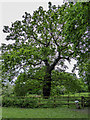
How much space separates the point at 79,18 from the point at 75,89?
10710 mm

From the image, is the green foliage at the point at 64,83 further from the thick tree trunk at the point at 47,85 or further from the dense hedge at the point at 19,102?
the dense hedge at the point at 19,102

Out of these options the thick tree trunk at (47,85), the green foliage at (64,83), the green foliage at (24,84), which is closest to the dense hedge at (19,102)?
the green foliage at (24,84)

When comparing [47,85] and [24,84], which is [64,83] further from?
[24,84]

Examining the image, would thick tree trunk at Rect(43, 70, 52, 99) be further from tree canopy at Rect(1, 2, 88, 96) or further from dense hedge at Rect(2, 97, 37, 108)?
dense hedge at Rect(2, 97, 37, 108)

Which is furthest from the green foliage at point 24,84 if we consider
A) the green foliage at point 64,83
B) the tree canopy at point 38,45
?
the green foliage at point 64,83

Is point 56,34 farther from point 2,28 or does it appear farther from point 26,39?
point 2,28

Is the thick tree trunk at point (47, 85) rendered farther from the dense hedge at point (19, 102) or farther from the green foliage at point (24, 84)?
the dense hedge at point (19, 102)

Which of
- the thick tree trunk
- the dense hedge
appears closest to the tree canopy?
the thick tree trunk

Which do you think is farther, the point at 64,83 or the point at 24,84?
the point at 64,83

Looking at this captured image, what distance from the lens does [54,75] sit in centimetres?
2094

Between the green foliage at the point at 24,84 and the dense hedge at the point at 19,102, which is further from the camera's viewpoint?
the green foliage at the point at 24,84

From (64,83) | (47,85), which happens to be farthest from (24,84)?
(64,83)

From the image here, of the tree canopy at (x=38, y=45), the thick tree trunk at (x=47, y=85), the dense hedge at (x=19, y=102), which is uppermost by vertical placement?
the tree canopy at (x=38, y=45)

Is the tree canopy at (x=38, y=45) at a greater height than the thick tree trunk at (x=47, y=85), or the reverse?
the tree canopy at (x=38, y=45)
